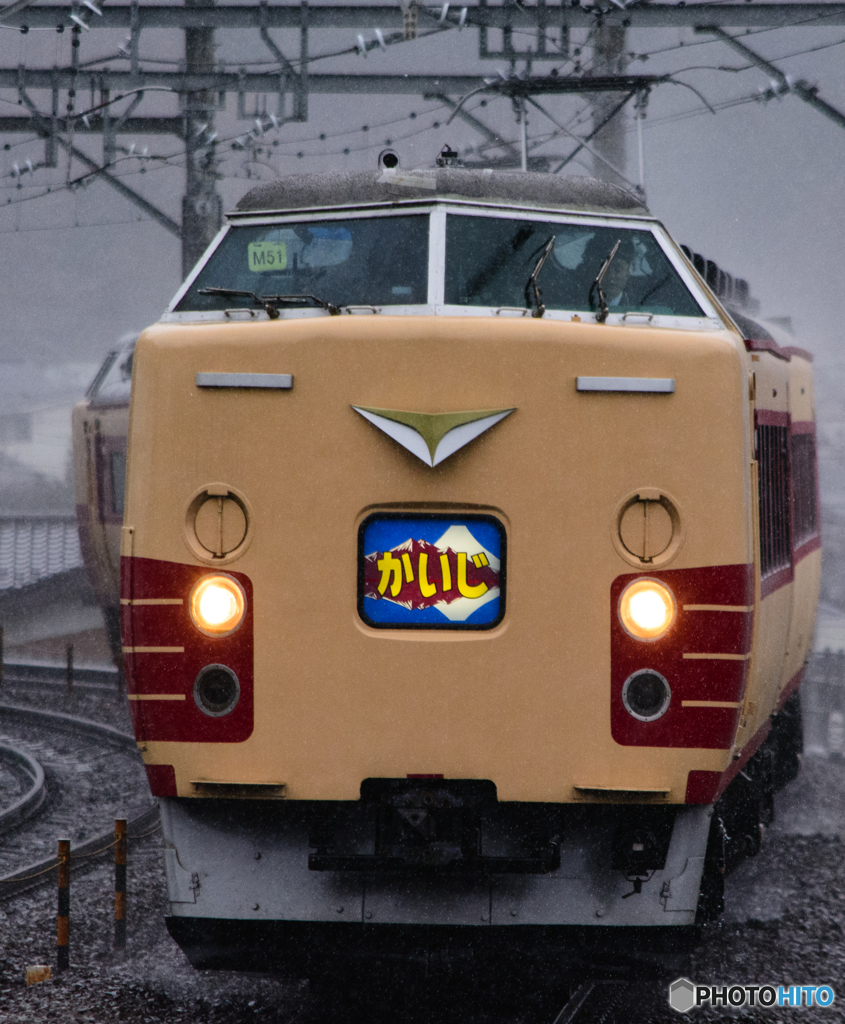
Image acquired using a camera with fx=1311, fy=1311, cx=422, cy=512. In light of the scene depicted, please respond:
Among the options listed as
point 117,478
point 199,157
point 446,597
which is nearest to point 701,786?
point 446,597

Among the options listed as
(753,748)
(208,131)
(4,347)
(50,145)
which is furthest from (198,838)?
(4,347)

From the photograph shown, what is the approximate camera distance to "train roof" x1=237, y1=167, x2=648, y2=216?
16.2 ft

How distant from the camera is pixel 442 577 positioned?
13.7 ft

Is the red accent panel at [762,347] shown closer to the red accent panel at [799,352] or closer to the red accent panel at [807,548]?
the red accent panel at [799,352]

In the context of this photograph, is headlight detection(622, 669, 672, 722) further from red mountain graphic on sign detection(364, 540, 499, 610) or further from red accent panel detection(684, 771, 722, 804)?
red mountain graphic on sign detection(364, 540, 499, 610)

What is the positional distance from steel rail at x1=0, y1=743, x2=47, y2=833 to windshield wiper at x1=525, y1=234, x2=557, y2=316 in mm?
6566

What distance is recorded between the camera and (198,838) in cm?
438

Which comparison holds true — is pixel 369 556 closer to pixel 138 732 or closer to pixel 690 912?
pixel 138 732

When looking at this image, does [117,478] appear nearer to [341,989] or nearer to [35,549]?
[341,989]

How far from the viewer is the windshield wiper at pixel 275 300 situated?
4.44m

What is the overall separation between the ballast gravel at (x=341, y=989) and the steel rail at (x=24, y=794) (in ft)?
5.06

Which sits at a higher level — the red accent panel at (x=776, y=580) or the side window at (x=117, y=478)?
the side window at (x=117, y=478)

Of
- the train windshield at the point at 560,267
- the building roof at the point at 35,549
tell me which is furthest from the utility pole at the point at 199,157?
the building roof at the point at 35,549

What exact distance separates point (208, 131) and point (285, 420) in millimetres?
14672
